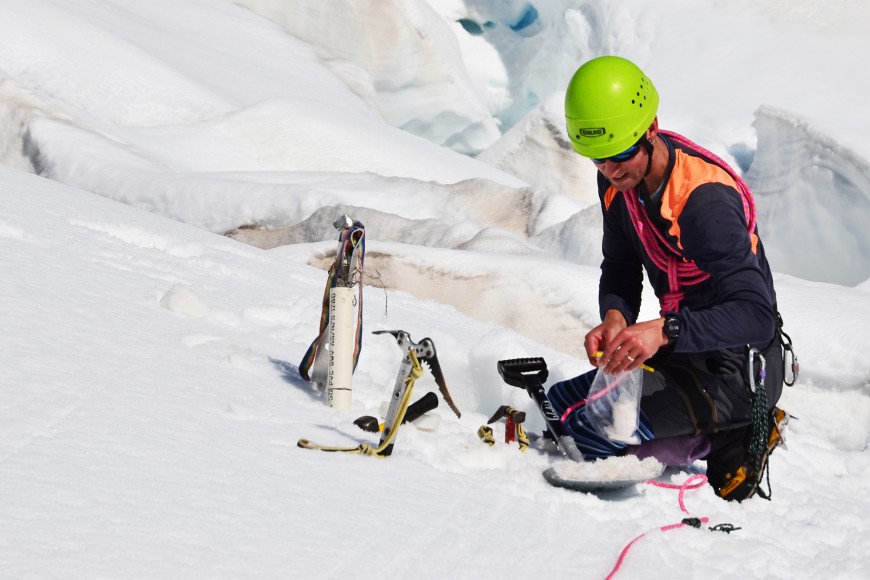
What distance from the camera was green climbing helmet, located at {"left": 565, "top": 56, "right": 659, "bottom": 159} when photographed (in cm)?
264

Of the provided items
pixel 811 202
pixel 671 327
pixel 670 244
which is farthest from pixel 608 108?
pixel 811 202

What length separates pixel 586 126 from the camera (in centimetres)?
267

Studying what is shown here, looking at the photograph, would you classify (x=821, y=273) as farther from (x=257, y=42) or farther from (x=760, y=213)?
(x=257, y=42)

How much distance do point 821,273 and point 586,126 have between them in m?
7.82

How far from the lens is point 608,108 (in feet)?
8.68

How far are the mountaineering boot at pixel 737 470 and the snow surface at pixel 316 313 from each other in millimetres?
54

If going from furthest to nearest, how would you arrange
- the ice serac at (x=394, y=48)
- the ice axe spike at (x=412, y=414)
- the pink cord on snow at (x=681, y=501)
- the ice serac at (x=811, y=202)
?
the ice serac at (x=394, y=48) → the ice serac at (x=811, y=202) → the ice axe spike at (x=412, y=414) → the pink cord on snow at (x=681, y=501)

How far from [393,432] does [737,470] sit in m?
0.99

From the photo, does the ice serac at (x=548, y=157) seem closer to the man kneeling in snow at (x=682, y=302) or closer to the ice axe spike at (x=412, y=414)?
the man kneeling in snow at (x=682, y=302)

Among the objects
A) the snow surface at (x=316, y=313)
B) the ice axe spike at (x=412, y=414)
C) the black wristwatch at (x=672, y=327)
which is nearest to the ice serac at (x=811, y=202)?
the snow surface at (x=316, y=313)

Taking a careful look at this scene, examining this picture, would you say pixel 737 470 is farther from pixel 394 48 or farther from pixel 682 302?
pixel 394 48

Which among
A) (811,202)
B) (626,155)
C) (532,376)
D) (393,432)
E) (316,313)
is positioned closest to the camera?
(393,432)

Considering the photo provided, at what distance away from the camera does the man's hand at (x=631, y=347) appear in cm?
245

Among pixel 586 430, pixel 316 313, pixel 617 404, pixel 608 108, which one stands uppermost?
pixel 608 108
